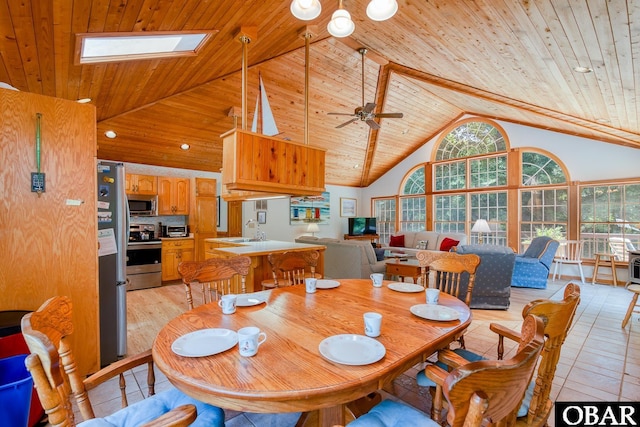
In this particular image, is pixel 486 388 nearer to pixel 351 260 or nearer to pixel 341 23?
pixel 341 23

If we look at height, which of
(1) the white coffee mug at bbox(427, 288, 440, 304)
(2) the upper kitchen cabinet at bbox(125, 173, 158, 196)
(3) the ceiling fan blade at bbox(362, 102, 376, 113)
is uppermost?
(3) the ceiling fan blade at bbox(362, 102, 376, 113)

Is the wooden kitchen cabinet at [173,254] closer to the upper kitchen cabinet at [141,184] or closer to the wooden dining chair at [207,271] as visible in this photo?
the upper kitchen cabinet at [141,184]

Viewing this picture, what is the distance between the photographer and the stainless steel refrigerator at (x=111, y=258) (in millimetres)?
2580

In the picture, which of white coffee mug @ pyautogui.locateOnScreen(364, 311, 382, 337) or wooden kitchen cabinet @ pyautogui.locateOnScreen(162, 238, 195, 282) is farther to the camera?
wooden kitchen cabinet @ pyautogui.locateOnScreen(162, 238, 195, 282)

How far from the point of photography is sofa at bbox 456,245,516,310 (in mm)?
4004

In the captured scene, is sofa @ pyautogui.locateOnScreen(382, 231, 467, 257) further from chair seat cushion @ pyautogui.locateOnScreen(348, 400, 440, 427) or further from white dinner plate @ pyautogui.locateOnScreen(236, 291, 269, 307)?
chair seat cushion @ pyautogui.locateOnScreen(348, 400, 440, 427)

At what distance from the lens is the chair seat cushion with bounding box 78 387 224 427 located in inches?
45.1

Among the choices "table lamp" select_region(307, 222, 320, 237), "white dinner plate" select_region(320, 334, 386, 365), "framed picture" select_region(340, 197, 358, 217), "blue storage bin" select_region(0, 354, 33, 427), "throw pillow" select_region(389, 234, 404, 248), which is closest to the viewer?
"white dinner plate" select_region(320, 334, 386, 365)

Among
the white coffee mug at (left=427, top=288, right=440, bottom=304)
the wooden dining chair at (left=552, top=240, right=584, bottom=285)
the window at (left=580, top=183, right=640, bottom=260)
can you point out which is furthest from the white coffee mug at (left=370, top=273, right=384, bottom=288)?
the window at (left=580, top=183, right=640, bottom=260)

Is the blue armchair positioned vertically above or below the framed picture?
below

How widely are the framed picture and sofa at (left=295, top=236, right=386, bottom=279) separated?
4.66 m

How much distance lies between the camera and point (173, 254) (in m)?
5.89

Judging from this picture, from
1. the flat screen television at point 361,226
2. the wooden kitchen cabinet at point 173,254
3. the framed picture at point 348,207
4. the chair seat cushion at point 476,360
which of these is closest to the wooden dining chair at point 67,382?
the chair seat cushion at point 476,360

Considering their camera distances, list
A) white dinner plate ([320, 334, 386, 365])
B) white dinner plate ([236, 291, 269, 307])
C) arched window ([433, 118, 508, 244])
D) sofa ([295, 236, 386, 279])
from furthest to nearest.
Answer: arched window ([433, 118, 508, 244]) < sofa ([295, 236, 386, 279]) < white dinner plate ([236, 291, 269, 307]) < white dinner plate ([320, 334, 386, 365])
